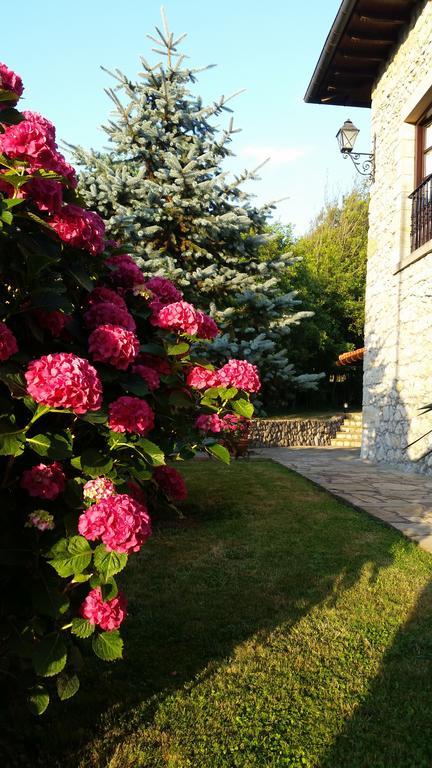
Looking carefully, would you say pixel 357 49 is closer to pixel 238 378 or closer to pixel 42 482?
pixel 238 378

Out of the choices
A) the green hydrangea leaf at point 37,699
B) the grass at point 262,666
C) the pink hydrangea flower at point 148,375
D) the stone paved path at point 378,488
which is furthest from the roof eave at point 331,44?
the green hydrangea leaf at point 37,699

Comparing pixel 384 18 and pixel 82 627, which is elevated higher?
pixel 384 18

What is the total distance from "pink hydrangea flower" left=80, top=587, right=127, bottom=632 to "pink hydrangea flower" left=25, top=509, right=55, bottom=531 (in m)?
0.22

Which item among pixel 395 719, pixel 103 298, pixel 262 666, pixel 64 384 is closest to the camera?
pixel 64 384

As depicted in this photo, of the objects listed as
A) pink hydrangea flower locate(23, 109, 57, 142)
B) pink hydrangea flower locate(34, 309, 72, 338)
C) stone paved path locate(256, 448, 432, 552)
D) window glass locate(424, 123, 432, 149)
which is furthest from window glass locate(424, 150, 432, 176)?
pink hydrangea flower locate(34, 309, 72, 338)

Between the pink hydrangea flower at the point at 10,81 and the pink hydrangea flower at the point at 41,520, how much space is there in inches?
47.5

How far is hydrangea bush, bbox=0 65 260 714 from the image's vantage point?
1.40m

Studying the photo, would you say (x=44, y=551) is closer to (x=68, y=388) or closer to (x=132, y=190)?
(x=68, y=388)

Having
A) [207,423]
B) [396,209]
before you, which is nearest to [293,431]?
[396,209]

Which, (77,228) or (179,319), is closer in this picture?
(77,228)

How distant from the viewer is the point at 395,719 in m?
2.05

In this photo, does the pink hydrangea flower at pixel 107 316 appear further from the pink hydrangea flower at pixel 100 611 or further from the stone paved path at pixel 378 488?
the stone paved path at pixel 378 488

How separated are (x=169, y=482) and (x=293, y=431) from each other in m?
11.7

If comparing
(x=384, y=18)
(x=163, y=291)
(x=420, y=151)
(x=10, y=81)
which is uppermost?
(x=384, y=18)
